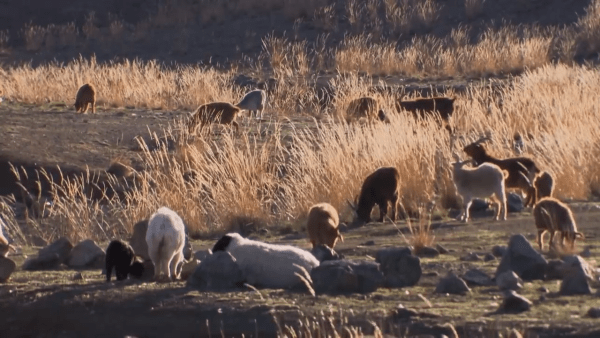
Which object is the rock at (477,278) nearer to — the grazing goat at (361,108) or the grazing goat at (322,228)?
the grazing goat at (322,228)

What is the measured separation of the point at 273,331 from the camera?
316 inches

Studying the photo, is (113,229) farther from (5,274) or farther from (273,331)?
(273,331)

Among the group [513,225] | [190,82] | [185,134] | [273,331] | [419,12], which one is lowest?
[273,331]

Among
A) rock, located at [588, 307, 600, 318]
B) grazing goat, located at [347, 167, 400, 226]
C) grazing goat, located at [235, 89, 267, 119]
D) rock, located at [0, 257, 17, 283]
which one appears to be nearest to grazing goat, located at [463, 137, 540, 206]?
grazing goat, located at [347, 167, 400, 226]

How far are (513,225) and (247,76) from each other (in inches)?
861

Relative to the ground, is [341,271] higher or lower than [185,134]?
lower

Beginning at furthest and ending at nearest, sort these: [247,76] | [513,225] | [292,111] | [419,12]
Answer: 1. [419,12]
2. [247,76]
3. [292,111]
4. [513,225]

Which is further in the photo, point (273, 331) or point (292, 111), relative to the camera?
point (292, 111)

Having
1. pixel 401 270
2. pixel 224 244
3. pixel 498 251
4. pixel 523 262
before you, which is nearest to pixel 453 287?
pixel 401 270

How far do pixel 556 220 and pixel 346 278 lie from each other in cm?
213

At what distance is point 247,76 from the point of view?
33344 mm

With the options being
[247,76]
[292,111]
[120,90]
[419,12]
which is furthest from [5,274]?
[419,12]

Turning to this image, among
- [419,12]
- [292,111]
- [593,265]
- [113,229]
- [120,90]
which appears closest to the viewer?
[593,265]

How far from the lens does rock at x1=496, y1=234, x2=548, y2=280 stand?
29.3ft
